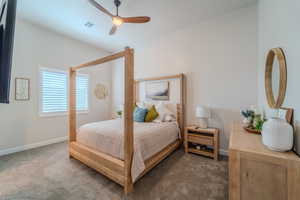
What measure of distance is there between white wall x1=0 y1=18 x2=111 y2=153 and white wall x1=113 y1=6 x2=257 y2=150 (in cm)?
298

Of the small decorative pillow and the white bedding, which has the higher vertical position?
the small decorative pillow

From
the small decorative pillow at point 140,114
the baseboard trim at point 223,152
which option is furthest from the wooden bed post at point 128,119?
the baseboard trim at point 223,152

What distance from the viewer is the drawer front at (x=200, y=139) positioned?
8.32ft

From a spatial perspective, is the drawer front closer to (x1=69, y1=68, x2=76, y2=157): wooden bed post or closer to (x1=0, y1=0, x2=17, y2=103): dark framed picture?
(x1=69, y1=68, x2=76, y2=157): wooden bed post

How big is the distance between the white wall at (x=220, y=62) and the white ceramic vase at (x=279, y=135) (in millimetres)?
1789

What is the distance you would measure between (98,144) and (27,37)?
10.4 ft

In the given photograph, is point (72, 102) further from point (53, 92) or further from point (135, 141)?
point (135, 141)

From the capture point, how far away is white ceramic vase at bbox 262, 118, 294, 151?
3.20 ft

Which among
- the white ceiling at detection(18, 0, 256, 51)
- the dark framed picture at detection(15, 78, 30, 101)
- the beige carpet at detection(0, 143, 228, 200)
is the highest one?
the white ceiling at detection(18, 0, 256, 51)

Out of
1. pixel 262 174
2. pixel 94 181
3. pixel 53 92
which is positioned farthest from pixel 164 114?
pixel 53 92

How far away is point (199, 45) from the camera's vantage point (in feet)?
10.0

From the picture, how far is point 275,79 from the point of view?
1535mm

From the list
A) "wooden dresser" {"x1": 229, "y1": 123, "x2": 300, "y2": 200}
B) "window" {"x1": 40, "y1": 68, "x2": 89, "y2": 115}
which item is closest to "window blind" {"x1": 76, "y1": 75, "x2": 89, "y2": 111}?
"window" {"x1": 40, "y1": 68, "x2": 89, "y2": 115}

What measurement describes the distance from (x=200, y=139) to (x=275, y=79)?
1624 millimetres
